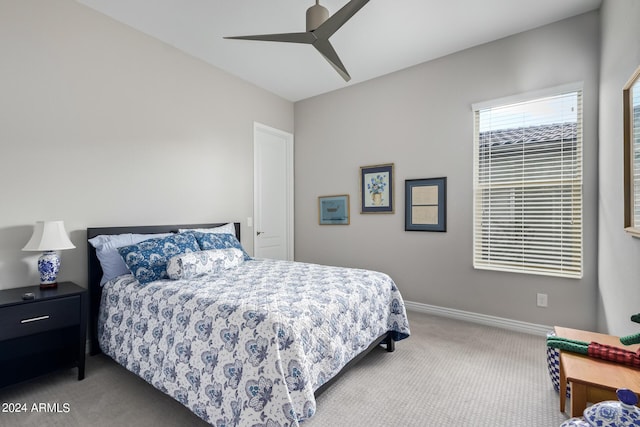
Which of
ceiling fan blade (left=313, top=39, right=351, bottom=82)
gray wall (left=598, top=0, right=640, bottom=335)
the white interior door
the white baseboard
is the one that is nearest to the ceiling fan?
ceiling fan blade (left=313, top=39, right=351, bottom=82)

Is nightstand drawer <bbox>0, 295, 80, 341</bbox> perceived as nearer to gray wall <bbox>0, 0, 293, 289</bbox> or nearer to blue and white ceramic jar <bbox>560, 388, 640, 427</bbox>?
gray wall <bbox>0, 0, 293, 289</bbox>

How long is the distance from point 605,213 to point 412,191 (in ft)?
5.61

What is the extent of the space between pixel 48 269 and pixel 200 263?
3.42ft

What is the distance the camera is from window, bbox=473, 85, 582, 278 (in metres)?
2.73

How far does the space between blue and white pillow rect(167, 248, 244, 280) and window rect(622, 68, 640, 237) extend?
2677 mm

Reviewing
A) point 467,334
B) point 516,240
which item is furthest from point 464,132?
point 467,334

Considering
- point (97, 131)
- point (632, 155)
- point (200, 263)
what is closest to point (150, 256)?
point (200, 263)

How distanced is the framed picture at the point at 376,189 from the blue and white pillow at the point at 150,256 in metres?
2.31

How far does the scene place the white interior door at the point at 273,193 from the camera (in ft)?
13.7

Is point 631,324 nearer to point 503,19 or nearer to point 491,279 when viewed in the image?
point 491,279

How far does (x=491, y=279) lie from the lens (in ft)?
10.2

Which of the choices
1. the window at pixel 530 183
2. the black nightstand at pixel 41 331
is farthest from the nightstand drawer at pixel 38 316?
the window at pixel 530 183

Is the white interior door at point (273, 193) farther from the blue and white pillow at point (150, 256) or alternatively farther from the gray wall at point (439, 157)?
the blue and white pillow at point (150, 256)

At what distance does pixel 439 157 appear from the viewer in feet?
11.2
